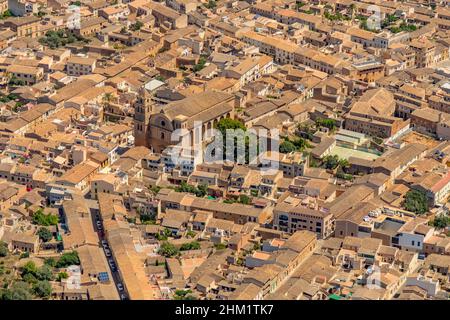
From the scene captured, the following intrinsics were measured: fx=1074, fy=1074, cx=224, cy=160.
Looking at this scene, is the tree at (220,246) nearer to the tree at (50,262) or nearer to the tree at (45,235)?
the tree at (50,262)

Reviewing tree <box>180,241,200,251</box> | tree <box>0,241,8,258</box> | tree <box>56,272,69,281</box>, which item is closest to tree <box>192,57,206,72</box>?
tree <box>180,241,200,251</box>

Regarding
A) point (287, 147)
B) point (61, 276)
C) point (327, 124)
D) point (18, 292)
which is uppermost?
point (18, 292)

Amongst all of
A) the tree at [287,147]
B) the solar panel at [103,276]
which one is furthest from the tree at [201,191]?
the solar panel at [103,276]

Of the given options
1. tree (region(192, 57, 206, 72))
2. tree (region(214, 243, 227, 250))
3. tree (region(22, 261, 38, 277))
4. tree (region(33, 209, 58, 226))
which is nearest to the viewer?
tree (region(22, 261, 38, 277))

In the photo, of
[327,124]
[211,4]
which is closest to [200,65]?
[327,124]

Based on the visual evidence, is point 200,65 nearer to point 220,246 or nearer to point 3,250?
point 220,246

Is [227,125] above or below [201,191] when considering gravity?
above

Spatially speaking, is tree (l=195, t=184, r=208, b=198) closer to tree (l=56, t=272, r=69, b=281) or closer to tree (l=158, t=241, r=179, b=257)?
tree (l=158, t=241, r=179, b=257)
